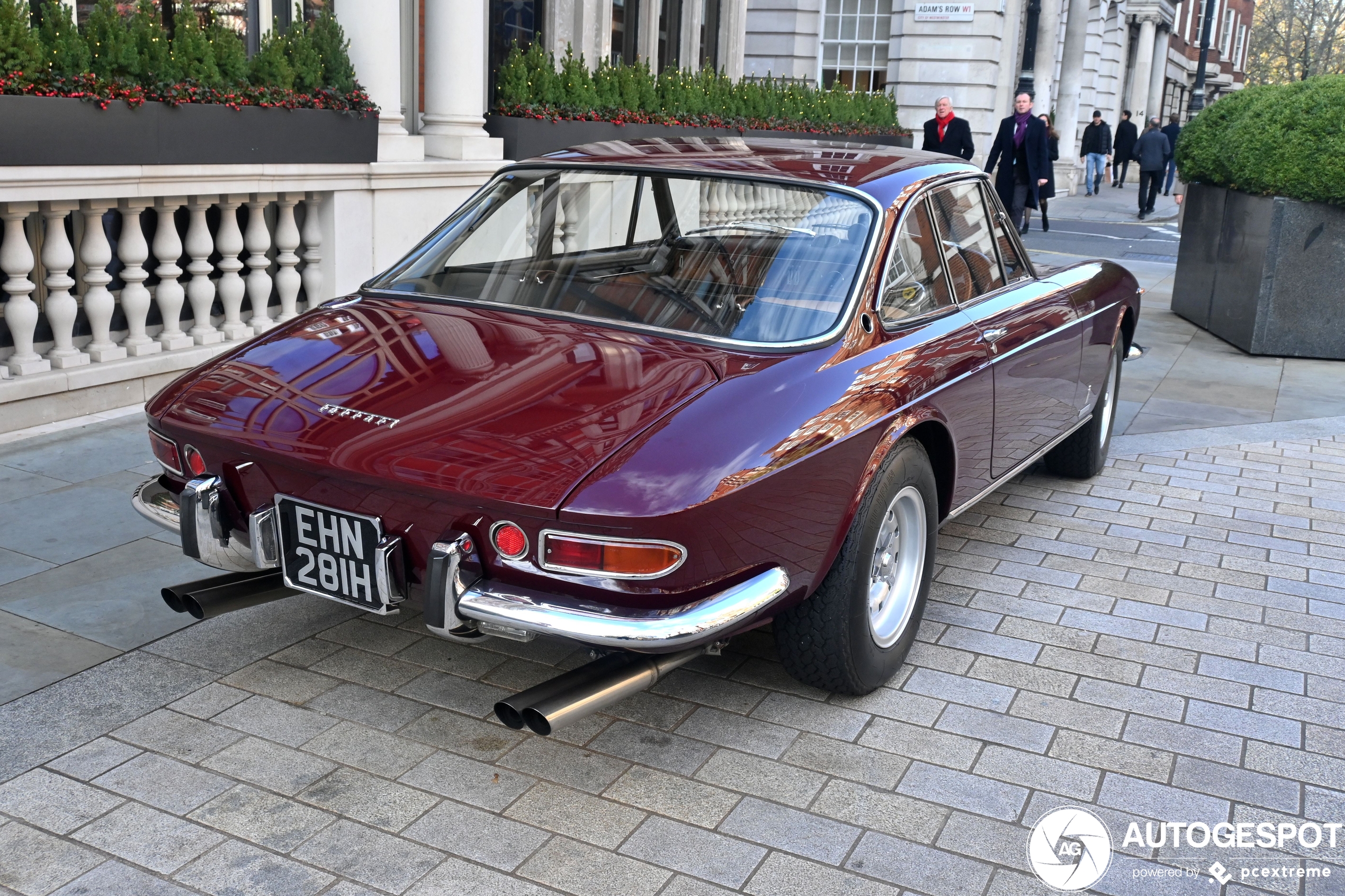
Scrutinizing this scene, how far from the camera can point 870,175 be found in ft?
13.9

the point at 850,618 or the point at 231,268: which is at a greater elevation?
the point at 231,268

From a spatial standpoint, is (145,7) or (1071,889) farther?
(145,7)

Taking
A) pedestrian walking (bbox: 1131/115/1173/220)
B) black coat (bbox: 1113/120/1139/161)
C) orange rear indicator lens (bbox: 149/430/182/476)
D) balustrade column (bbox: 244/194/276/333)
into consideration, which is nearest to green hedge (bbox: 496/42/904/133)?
balustrade column (bbox: 244/194/276/333)

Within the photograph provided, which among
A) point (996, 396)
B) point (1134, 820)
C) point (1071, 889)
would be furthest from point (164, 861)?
point (996, 396)

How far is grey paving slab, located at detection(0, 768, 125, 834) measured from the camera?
9.84 ft

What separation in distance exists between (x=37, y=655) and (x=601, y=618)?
2045 millimetres

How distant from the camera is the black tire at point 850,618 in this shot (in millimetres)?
3492

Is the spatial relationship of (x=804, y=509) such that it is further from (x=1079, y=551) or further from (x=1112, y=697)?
(x=1079, y=551)

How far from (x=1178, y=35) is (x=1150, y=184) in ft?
105

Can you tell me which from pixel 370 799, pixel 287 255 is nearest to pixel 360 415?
pixel 370 799

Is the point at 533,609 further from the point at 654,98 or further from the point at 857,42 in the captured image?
the point at 857,42

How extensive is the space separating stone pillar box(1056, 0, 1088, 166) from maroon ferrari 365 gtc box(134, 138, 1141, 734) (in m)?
28.7

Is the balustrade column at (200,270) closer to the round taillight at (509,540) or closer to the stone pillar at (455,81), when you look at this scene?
the stone pillar at (455,81)

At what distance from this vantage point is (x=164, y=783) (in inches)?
125
